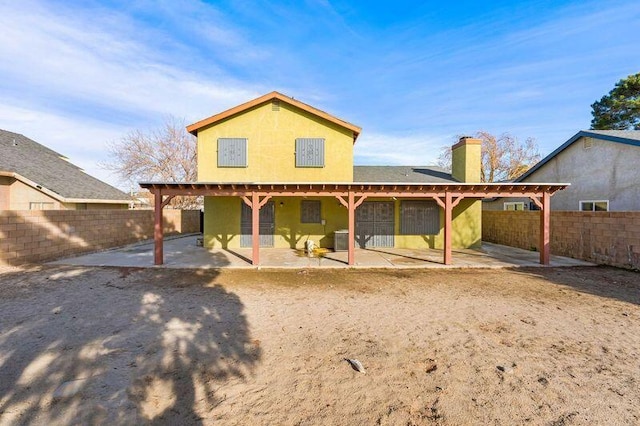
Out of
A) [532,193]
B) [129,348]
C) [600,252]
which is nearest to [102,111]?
[129,348]

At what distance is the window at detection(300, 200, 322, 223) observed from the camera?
508 inches

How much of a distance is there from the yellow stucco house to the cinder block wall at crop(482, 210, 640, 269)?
244 centimetres

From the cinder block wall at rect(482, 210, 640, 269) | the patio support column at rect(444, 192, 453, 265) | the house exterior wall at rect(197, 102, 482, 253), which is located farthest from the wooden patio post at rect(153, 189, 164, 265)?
the cinder block wall at rect(482, 210, 640, 269)

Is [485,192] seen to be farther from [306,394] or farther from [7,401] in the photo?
[7,401]

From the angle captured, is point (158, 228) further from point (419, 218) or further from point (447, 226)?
point (419, 218)

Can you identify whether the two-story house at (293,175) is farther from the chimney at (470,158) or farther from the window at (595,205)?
the window at (595,205)

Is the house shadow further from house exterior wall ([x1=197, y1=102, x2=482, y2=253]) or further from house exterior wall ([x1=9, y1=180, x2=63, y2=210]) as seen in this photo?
house exterior wall ([x1=9, y1=180, x2=63, y2=210])

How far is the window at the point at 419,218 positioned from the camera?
1332 cm

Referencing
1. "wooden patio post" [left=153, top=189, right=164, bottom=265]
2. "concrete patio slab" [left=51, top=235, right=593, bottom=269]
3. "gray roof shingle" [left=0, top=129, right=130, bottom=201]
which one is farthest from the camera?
"gray roof shingle" [left=0, top=129, right=130, bottom=201]

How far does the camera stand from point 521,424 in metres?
2.64

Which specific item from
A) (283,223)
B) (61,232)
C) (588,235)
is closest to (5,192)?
(61,232)

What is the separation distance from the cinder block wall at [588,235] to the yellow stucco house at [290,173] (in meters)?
2.44

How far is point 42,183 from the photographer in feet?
45.1

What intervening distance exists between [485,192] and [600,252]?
432cm
